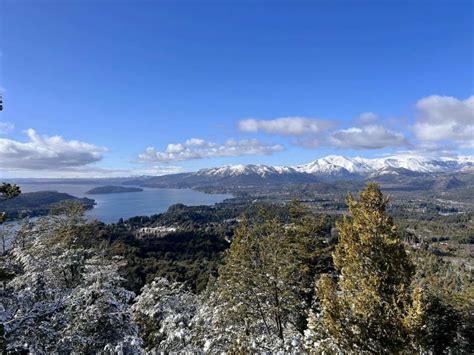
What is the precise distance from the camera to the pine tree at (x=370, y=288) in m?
10.1

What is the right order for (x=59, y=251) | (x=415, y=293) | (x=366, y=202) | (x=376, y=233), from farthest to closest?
1. (x=59, y=251)
2. (x=366, y=202)
3. (x=376, y=233)
4. (x=415, y=293)

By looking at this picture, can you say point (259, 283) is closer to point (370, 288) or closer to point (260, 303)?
point (260, 303)

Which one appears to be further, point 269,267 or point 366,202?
point 269,267

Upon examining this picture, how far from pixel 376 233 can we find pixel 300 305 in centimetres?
711

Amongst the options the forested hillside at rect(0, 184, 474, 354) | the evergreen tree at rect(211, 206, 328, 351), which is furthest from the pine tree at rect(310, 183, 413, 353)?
the evergreen tree at rect(211, 206, 328, 351)

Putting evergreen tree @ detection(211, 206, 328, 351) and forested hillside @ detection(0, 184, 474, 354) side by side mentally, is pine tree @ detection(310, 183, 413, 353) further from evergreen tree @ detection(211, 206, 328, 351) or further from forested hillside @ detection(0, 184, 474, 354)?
evergreen tree @ detection(211, 206, 328, 351)

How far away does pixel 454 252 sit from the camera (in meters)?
144

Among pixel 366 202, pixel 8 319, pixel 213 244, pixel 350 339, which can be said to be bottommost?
pixel 213 244

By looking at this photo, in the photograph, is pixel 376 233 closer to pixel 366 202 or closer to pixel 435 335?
pixel 366 202

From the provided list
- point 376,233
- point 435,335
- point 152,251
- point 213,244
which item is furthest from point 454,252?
point 376,233

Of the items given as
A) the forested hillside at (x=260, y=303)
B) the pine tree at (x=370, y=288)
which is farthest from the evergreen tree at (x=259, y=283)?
the pine tree at (x=370, y=288)

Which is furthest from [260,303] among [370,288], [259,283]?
[370,288]

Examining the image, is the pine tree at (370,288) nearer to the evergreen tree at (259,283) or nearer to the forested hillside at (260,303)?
the forested hillside at (260,303)

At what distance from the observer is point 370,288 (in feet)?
34.2
